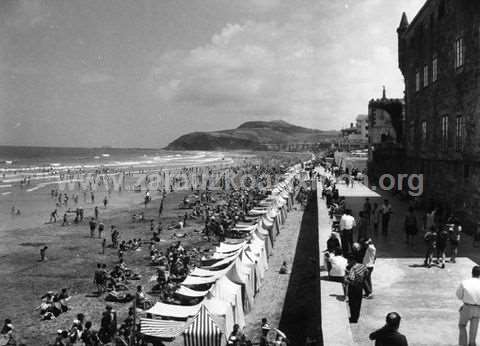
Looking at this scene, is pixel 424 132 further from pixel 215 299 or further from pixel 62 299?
pixel 62 299

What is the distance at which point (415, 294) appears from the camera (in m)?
11.4

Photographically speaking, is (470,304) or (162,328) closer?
(470,304)

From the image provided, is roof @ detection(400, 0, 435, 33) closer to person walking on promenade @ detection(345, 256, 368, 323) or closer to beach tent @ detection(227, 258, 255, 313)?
beach tent @ detection(227, 258, 255, 313)

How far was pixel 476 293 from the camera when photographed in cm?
766

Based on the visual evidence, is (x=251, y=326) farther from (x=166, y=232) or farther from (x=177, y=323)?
(x=166, y=232)

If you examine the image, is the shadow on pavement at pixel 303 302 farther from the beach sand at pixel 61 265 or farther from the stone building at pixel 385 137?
the stone building at pixel 385 137

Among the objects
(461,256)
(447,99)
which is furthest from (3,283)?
(447,99)

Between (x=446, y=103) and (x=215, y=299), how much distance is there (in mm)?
16170

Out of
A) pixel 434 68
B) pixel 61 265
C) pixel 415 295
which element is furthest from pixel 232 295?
pixel 434 68

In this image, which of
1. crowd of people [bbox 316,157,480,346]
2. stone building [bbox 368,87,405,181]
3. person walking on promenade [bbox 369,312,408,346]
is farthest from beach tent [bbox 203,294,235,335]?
stone building [bbox 368,87,405,181]

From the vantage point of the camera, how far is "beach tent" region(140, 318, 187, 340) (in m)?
11.5

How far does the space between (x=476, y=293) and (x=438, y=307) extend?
3147 millimetres

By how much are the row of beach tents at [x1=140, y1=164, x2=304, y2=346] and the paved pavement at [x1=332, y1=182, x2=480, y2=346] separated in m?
3.88

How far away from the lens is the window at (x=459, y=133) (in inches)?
754
